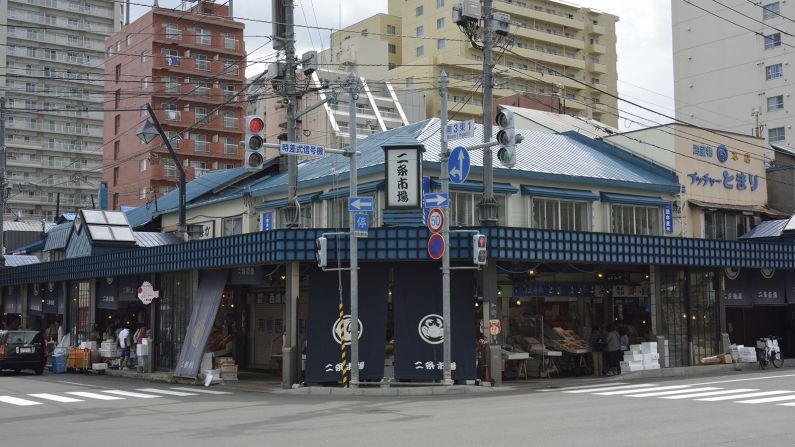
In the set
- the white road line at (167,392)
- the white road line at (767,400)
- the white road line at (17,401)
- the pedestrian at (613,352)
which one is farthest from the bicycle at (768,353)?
the white road line at (17,401)

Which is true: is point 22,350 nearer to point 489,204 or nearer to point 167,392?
point 167,392

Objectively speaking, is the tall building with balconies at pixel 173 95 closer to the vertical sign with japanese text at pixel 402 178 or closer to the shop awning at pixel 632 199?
the shop awning at pixel 632 199

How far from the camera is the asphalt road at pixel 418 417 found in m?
13.2

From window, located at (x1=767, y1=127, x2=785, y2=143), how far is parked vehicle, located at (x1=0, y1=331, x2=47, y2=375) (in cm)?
5927

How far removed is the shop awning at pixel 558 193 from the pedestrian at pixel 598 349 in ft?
16.4

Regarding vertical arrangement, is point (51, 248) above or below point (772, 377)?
above

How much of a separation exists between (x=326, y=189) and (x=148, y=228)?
15081mm

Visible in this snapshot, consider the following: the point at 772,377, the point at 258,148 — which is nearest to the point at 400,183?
the point at 258,148

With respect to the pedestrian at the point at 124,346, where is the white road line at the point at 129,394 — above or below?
below

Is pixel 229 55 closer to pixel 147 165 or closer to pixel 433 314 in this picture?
pixel 147 165

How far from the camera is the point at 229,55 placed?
79.5 m

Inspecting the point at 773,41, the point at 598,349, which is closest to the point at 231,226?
the point at 598,349

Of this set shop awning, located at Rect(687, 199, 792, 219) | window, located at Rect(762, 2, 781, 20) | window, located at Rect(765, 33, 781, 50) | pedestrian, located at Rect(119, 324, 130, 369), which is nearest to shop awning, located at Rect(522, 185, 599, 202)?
shop awning, located at Rect(687, 199, 792, 219)

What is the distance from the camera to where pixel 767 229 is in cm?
3588
